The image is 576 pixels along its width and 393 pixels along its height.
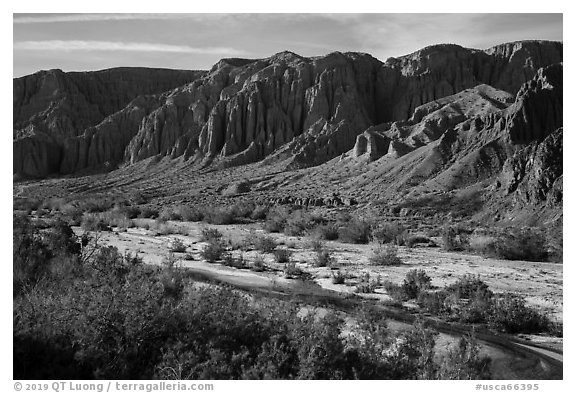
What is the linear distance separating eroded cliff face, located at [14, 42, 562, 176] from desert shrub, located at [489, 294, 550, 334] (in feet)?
184

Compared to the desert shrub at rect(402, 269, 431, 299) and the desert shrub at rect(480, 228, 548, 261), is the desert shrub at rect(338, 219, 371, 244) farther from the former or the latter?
the desert shrub at rect(402, 269, 431, 299)

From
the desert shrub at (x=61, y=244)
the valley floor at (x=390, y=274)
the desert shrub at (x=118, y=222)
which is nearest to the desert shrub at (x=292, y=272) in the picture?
the valley floor at (x=390, y=274)

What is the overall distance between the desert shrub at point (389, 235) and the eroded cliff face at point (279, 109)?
148 ft

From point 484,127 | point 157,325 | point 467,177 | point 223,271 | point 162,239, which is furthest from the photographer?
point 484,127

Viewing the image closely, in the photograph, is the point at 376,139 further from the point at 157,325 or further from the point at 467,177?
the point at 157,325

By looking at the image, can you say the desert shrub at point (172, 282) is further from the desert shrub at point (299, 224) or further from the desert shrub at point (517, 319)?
the desert shrub at point (299, 224)

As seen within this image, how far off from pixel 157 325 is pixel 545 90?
33658mm

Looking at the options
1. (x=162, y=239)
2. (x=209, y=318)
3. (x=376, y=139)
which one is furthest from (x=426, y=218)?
(x=376, y=139)

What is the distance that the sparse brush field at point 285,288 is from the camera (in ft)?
24.2

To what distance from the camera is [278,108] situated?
8094 centimetres

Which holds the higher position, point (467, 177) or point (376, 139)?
point (376, 139)

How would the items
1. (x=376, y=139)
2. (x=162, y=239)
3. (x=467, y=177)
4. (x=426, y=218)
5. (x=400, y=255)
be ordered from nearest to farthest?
(x=400, y=255), (x=162, y=239), (x=426, y=218), (x=467, y=177), (x=376, y=139)

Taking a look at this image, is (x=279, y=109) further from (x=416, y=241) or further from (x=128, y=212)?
(x=416, y=241)

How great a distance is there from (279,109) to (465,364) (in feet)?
246
